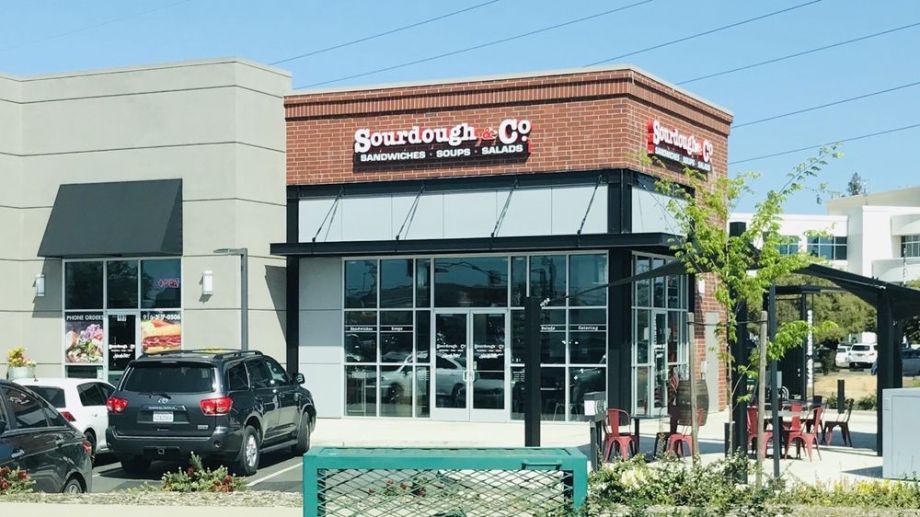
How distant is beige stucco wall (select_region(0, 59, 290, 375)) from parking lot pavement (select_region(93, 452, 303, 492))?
20.3ft

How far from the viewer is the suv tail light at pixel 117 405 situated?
59.2 ft

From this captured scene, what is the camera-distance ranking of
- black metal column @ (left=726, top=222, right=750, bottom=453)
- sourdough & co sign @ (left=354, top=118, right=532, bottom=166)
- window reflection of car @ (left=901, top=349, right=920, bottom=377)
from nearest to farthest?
black metal column @ (left=726, top=222, right=750, bottom=453) → sourdough & co sign @ (left=354, top=118, right=532, bottom=166) → window reflection of car @ (left=901, top=349, right=920, bottom=377)

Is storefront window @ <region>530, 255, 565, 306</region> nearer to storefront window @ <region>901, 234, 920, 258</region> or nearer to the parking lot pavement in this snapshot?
the parking lot pavement

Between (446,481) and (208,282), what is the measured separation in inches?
731

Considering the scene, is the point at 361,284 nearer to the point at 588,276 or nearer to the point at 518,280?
the point at 518,280

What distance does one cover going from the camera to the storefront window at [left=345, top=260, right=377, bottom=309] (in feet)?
89.2

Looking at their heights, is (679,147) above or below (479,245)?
above

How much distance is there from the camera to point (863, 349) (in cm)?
6812

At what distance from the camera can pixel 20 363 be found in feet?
91.0

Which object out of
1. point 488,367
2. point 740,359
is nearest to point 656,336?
point 488,367

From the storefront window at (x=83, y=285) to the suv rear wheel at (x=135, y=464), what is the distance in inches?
385

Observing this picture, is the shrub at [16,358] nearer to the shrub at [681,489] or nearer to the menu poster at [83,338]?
the menu poster at [83,338]

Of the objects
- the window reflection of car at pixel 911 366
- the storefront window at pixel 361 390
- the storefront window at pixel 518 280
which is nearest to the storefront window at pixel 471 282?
the storefront window at pixel 518 280

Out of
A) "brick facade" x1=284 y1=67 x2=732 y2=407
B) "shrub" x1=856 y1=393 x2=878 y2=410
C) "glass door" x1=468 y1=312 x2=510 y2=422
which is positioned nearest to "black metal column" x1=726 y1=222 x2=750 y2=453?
"brick facade" x1=284 y1=67 x2=732 y2=407
